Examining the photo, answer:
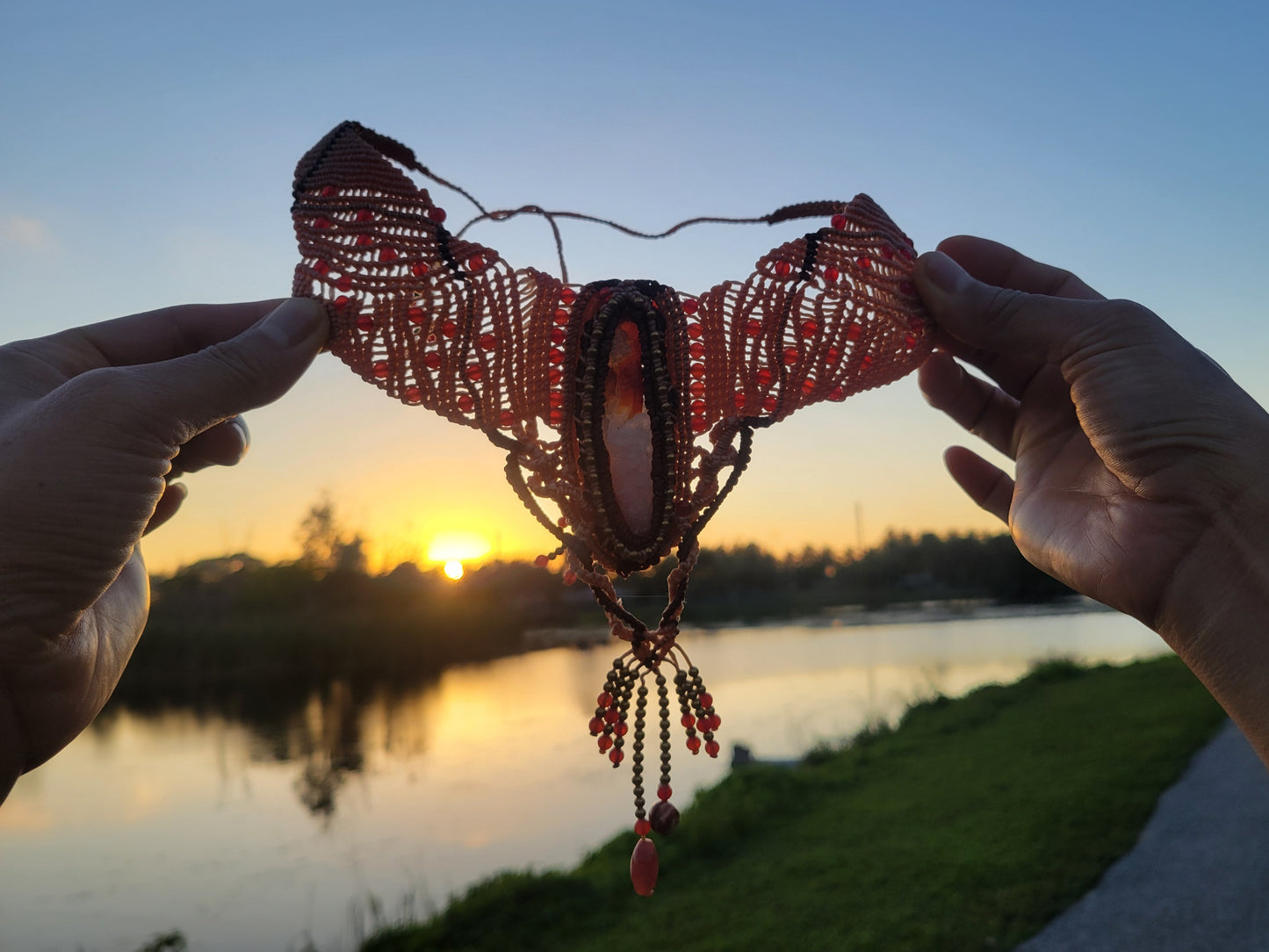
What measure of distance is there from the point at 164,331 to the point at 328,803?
9.16 metres

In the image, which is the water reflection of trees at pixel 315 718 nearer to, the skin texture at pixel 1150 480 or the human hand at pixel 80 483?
the human hand at pixel 80 483

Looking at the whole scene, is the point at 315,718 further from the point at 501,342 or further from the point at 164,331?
the point at 501,342

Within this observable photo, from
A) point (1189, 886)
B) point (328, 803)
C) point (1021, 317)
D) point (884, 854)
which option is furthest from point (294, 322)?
point (328, 803)

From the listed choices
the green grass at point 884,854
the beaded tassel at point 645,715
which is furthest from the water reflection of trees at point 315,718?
the beaded tassel at point 645,715

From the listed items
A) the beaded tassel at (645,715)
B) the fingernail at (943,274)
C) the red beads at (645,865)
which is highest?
the fingernail at (943,274)

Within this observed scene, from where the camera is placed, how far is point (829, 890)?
5141 millimetres

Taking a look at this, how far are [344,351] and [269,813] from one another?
9362mm

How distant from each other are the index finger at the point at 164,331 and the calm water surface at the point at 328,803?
6.52 m

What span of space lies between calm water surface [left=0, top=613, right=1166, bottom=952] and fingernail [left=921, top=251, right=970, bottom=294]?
7012 millimetres

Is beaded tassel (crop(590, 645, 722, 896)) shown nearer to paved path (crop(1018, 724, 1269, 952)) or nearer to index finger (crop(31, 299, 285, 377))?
index finger (crop(31, 299, 285, 377))

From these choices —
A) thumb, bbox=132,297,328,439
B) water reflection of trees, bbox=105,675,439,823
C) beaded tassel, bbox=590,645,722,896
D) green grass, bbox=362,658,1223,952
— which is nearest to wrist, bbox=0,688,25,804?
thumb, bbox=132,297,328,439

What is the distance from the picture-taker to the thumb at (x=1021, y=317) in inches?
48.7

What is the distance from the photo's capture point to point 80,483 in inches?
40.5

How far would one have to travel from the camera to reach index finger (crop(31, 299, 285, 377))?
1.38 meters
